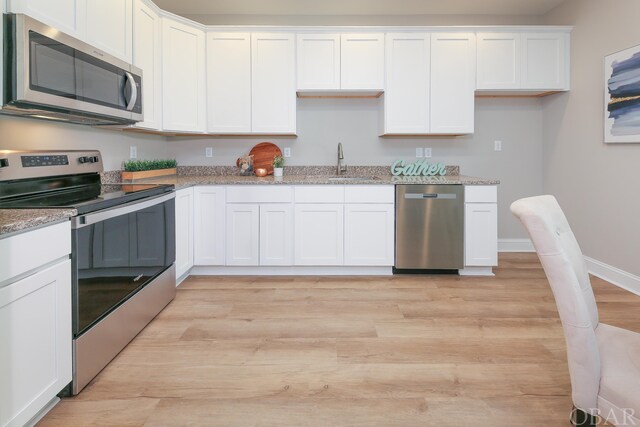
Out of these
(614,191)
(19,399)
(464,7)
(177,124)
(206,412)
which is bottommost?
(206,412)

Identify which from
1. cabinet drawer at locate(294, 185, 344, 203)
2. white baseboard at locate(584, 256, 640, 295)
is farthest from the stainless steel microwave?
white baseboard at locate(584, 256, 640, 295)

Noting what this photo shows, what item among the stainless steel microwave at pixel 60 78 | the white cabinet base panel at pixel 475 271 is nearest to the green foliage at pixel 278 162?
the stainless steel microwave at pixel 60 78

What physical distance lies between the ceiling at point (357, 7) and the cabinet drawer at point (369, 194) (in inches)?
69.9

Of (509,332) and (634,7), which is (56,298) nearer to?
(509,332)

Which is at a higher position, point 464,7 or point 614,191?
point 464,7

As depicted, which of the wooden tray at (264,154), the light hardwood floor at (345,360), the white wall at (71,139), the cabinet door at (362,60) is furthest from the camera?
the wooden tray at (264,154)

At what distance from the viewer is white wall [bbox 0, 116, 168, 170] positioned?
242 cm

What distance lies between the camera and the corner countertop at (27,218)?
1.48m

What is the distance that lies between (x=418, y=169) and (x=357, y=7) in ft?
5.54

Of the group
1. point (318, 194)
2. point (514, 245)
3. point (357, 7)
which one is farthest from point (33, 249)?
point (514, 245)

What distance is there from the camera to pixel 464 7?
14.4 ft

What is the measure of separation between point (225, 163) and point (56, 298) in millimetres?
3060

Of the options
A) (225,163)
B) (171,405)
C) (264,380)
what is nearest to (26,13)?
(171,405)

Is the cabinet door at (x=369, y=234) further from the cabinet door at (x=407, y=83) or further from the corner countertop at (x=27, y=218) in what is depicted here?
the corner countertop at (x=27, y=218)
